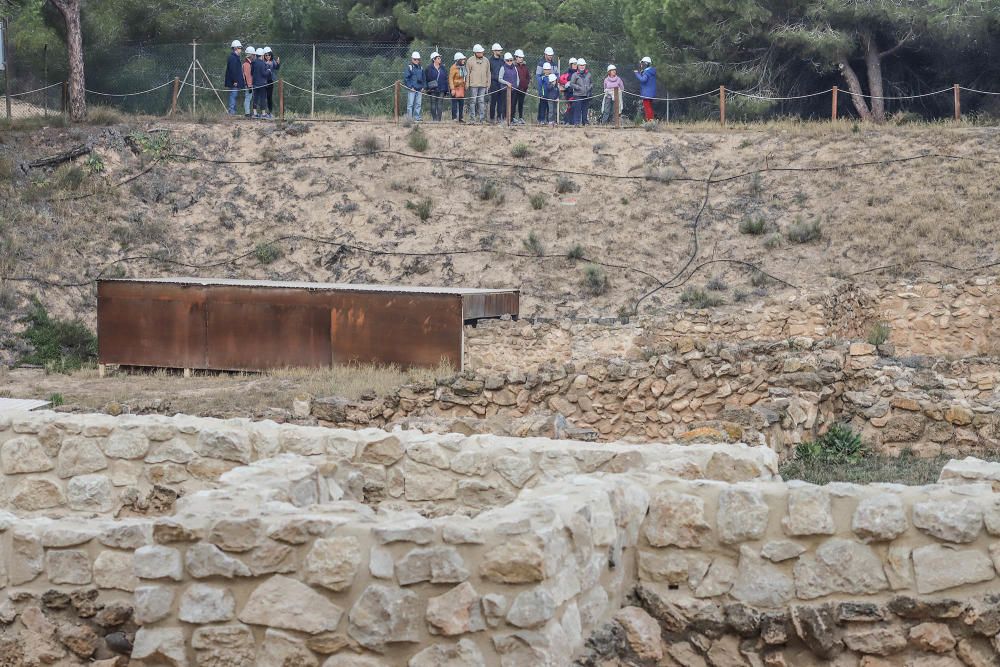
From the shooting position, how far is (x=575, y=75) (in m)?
33.2

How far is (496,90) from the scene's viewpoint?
109ft

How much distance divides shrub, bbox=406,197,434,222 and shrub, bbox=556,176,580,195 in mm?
2875

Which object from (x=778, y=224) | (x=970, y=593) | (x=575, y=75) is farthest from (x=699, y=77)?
(x=970, y=593)

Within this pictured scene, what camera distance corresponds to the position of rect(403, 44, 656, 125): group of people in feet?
107

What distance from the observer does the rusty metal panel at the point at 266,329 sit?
20562 mm

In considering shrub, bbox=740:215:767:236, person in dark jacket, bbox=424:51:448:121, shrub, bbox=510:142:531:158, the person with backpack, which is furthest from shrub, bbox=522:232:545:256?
person in dark jacket, bbox=424:51:448:121

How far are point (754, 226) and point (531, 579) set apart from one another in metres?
23.5

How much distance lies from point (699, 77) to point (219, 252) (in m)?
14.6

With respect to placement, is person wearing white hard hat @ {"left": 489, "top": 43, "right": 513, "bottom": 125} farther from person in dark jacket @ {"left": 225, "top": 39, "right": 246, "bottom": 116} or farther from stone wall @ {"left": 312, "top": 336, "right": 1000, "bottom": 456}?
stone wall @ {"left": 312, "top": 336, "right": 1000, "bottom": 456}

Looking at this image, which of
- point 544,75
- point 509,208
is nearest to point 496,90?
point 544,75

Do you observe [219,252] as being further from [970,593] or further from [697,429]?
[970,593]

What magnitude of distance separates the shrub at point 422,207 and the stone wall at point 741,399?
50.1ft

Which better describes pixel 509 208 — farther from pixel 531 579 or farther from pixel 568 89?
pixel 531 579

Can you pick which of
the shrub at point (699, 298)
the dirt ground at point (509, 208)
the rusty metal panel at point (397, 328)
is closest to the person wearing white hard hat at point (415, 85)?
the dirt ground at point (509, 208)
